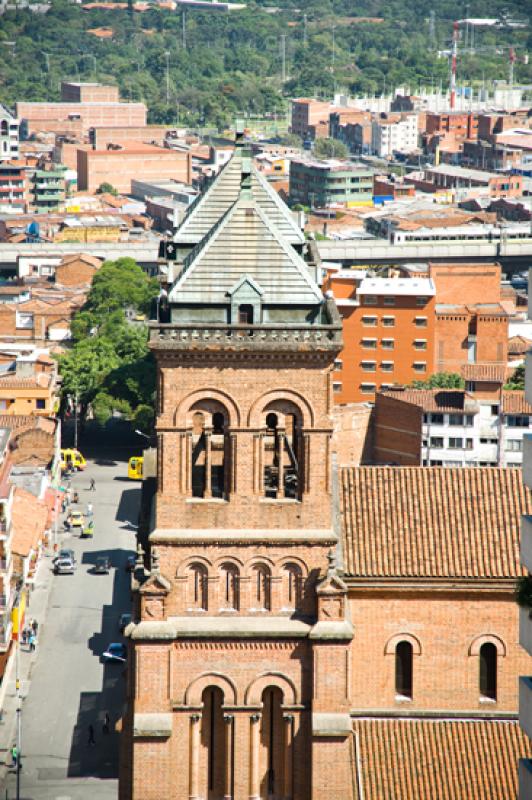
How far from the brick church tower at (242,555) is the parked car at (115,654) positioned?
26580 mm

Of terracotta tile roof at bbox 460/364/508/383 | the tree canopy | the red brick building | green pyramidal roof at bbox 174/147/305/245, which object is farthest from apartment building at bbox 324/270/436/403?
the red brick building

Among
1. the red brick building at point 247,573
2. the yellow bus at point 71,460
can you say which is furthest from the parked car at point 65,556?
the red brick building at point 247,573

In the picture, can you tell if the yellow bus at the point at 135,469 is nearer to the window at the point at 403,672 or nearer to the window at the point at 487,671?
the window at the point at 403,672

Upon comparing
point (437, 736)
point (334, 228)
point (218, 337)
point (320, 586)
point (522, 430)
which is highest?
point (334, 228)

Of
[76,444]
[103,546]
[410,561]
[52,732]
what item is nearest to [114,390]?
[76,444]

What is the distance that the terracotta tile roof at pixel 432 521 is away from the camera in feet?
154

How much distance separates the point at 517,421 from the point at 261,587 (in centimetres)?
5204

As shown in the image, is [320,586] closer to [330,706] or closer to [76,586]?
[330,706]

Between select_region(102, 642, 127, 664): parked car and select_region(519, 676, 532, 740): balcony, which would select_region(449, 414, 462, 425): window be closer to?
select_region(102, 642, 127, 664): parked car

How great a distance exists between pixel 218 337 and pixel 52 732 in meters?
24.7

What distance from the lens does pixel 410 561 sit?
47031 mm

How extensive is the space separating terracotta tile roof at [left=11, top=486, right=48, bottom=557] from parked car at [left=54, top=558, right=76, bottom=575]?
52.6 inches

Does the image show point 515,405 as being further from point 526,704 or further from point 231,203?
point 526,704

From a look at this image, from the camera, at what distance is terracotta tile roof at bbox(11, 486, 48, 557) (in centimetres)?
8072
